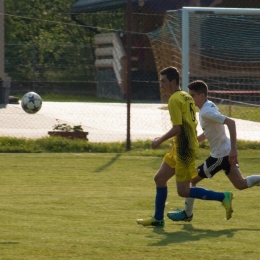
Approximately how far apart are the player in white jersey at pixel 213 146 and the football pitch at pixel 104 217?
222 mm

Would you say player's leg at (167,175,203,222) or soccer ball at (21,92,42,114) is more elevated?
soccer ball at (21,92,42,114)

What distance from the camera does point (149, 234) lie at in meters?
7.16

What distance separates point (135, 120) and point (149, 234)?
506 inches

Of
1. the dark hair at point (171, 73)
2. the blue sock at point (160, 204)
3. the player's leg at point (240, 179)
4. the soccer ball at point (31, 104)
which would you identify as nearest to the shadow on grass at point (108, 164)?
the soccer ball at point (31, 104)

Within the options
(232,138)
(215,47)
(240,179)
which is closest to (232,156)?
(232,138)

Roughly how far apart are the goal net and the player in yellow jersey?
622 cm

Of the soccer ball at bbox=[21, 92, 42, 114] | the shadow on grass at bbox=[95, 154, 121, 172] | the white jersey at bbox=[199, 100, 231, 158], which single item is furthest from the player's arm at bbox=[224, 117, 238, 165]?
Answer: the soccer ball at bbox=[21, 92, 42, 114]

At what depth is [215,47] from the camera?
16156 mm

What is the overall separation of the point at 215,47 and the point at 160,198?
29.3ft

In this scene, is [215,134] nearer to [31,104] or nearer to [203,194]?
[203,194]

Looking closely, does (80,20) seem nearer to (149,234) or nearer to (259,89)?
(259,89)

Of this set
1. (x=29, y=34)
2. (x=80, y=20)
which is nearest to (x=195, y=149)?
(x=80, y=20)

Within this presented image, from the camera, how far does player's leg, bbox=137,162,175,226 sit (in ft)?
24.9

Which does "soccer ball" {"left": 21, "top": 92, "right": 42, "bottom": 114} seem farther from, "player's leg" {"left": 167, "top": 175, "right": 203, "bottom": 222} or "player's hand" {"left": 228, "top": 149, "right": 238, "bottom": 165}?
"player's hand" {"left": 228, "top": 149, "right": 238, "bottom": 165}
